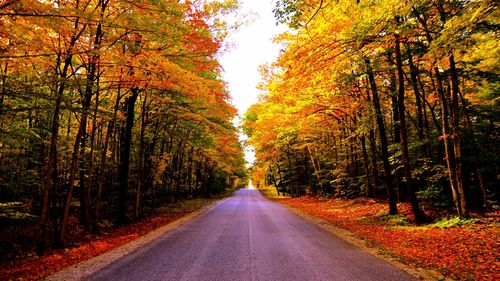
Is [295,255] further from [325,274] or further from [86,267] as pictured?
[86,267]

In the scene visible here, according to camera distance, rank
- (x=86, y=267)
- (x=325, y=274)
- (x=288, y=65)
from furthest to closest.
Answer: (x=288, y=65)
(x=86, y=267)
(x=325, y=274)

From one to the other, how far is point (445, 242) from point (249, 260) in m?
6.27

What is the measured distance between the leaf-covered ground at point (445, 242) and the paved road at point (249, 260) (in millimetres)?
1203

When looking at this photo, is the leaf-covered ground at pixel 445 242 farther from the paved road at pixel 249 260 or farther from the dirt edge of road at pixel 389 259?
the paved road at pixel 249 260

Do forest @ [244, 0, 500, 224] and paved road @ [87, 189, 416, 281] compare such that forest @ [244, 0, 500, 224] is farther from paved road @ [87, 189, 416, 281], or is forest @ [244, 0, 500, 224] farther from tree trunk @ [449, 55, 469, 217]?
paved road @ [87, 189, 416, 281]

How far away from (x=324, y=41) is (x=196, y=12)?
576 cm

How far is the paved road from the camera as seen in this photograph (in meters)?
5.58

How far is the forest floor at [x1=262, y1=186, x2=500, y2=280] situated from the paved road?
113cm

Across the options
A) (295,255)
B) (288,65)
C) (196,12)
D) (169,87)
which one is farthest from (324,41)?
(295,255)

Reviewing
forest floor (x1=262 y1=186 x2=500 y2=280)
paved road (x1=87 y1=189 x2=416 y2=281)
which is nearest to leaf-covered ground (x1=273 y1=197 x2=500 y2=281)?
forest floor (x1=262 y1=186 x2=500 y2=280)

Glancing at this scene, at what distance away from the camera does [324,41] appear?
11078 millimetres

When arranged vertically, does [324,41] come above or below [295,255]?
above

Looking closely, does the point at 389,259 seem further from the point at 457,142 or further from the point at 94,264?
the point at 94,264

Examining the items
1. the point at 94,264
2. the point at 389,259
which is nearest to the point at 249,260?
the point at 389,259
